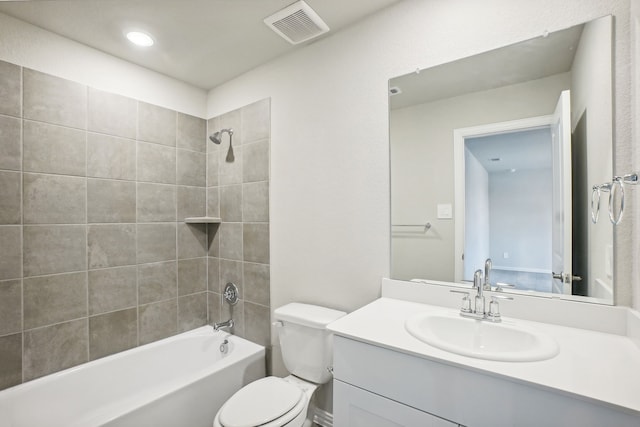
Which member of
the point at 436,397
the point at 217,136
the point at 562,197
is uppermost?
the point at 217,136

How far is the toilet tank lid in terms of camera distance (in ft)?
5.52

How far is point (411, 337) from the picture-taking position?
3.68 feet

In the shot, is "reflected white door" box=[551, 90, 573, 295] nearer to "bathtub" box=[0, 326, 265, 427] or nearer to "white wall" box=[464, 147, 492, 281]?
"white wall" box=[464, 147, 492, 281]

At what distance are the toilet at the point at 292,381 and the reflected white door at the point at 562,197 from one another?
1.07 metres

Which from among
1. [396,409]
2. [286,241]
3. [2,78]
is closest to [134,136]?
[2,78]

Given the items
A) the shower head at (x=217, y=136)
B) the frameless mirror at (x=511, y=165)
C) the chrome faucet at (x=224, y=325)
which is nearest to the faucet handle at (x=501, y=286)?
the frameless mirror at (x=511, y=165)

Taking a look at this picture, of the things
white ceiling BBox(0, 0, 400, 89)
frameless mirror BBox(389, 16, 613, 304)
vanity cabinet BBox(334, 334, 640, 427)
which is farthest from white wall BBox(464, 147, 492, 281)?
white ceiling BBox(0, 0, 400, 89)

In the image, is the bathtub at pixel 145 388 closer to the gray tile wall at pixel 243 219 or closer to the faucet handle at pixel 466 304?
the gray tile wall at pixel 243 219

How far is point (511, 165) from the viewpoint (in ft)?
4.38

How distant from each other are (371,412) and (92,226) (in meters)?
2.01

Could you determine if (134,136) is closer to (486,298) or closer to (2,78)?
(2,78)

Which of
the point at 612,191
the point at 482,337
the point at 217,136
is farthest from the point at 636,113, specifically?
the point at 217,136

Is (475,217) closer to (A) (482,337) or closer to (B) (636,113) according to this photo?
(A) (482,337)

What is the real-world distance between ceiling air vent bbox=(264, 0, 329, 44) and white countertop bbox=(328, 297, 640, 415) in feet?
5.14
